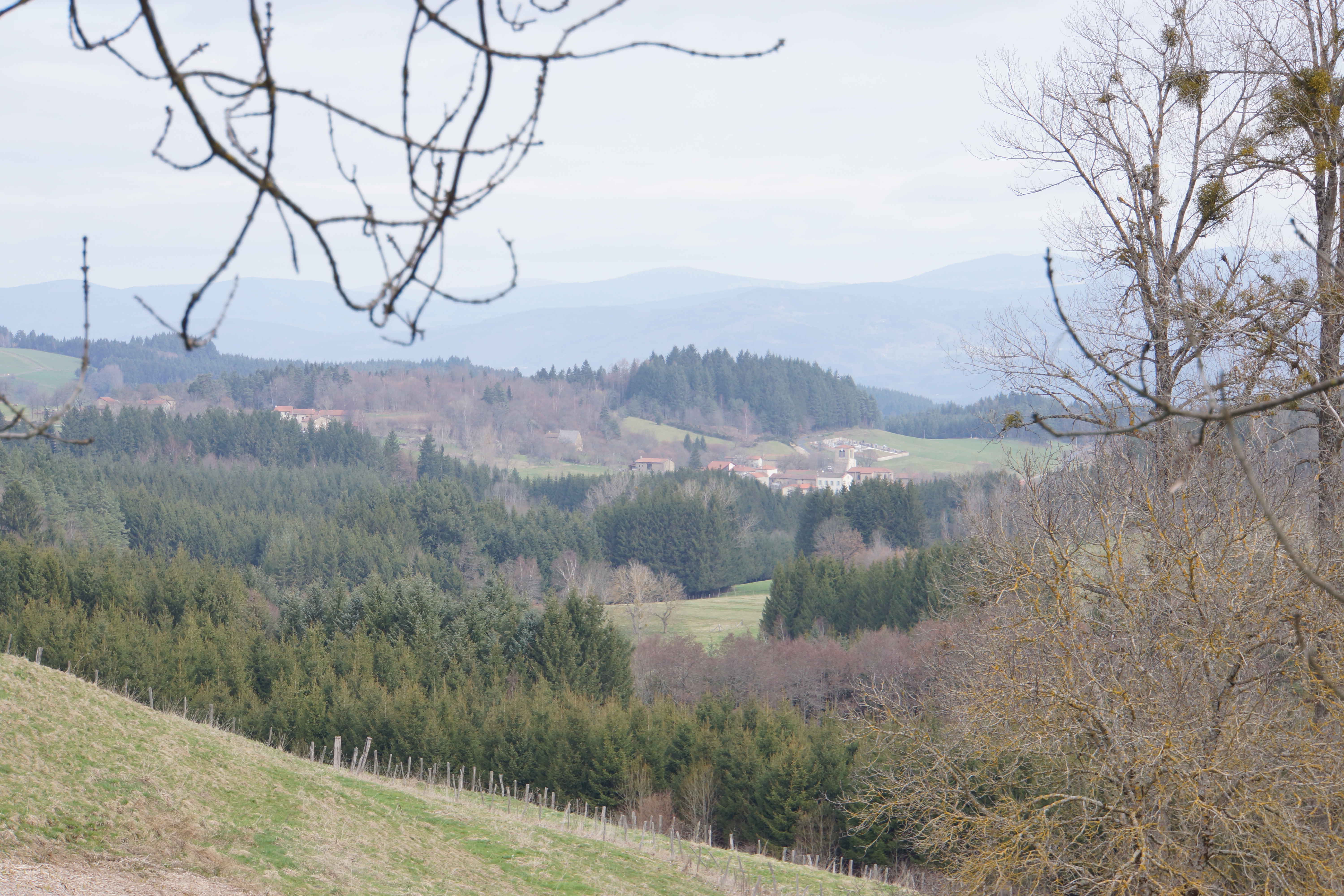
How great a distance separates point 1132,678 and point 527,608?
3405 cm

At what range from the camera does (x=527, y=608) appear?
138 feet

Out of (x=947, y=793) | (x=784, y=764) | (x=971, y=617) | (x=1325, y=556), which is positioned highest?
(x=1325, y=556)

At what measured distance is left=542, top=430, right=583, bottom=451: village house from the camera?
139 meters

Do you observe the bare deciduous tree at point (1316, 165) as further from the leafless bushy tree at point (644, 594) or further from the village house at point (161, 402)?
the village house at point (161, 402)

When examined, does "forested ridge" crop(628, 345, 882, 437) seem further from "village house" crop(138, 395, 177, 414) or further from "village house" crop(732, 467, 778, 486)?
"village house" crop(138, 395, 177, 414)

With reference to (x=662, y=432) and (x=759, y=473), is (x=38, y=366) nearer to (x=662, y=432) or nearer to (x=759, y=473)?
(x=662, y=432)

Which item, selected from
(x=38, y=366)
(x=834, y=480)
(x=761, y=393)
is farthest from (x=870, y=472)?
(x=38, y=366)

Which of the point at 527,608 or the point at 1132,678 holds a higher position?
the point at 1132,678

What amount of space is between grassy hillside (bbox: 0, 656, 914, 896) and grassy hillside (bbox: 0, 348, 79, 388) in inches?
6008

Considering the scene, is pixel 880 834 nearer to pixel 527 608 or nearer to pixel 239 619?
pixel 527 608

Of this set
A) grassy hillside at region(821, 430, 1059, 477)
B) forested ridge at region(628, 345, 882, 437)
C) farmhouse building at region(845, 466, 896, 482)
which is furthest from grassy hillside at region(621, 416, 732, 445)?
farmhouse building at region(845, 466, 896, 482)

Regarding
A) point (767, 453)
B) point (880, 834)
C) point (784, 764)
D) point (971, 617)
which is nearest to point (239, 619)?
point (784, 764)

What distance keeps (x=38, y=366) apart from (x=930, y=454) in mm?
150440

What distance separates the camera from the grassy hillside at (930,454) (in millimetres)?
120250
